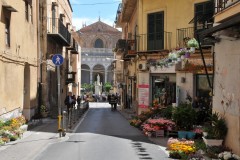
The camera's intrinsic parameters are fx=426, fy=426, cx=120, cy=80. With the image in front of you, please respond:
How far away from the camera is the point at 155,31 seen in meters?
26.9

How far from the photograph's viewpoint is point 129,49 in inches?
1276

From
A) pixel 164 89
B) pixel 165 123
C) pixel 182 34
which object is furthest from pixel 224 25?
pixel 164 89

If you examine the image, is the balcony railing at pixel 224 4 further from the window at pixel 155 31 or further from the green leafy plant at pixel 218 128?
the window at pixel 155 31

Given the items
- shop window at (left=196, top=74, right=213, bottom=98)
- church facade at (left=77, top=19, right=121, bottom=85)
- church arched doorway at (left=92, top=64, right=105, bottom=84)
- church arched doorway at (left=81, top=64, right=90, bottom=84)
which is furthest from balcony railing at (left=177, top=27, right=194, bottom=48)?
church arched doorway at (left=92, top=64, right=105, bottom=84)

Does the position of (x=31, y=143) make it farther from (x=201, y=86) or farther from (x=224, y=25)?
(x=201, y=86)

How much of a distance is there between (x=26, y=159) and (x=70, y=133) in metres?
7.05

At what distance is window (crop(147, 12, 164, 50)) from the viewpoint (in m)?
26.6

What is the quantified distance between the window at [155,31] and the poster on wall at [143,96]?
2.65 metres

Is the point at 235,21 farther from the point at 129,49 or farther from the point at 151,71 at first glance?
the point at 129,49

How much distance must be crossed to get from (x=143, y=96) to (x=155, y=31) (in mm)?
4362

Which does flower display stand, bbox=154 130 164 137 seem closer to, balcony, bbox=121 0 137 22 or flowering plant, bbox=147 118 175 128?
flowering plant, bbox=147 118 175 128

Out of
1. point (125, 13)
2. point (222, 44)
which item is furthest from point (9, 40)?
point (125, 13)

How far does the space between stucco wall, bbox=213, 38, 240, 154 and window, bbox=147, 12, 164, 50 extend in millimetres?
14394

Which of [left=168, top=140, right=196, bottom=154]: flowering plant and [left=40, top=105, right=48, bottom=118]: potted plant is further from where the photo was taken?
[left=40, top=105, right=48, bottom=118]: potted plant
